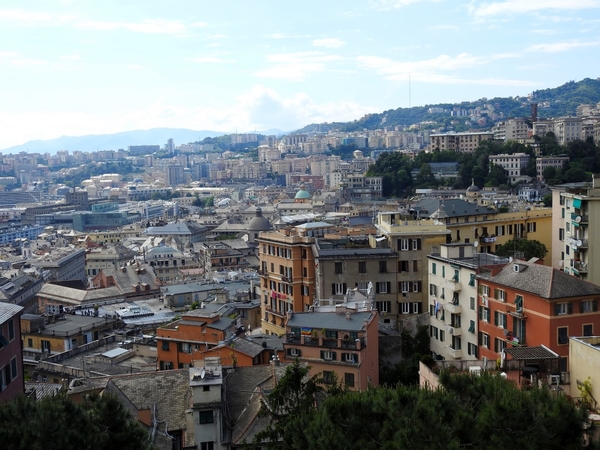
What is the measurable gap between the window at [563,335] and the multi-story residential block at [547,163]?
223ft

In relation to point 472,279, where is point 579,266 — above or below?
below

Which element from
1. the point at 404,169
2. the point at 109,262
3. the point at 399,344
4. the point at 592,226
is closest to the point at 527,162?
the point at 404,169

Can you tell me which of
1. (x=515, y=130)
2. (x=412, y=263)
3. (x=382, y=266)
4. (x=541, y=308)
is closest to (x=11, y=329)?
(x=541, y=308)

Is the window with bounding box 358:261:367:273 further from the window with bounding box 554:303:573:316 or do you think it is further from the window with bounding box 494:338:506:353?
the window with bounding box 554:303:573:316

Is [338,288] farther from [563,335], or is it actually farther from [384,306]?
[563,335]

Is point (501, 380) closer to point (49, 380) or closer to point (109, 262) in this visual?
point (49, 380)

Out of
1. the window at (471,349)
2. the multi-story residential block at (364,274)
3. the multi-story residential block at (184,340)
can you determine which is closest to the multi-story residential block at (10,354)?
the multi-story residential block at (184,340)

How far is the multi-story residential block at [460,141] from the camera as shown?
11856 cm

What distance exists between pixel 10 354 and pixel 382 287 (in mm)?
14432

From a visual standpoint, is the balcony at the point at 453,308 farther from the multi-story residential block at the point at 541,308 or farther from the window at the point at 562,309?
the window at the point at 562,309

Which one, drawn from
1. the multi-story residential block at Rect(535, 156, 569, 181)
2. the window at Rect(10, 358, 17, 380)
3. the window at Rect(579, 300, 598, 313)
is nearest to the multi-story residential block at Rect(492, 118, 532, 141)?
the multi-story residential block at Rect(535, 156, 569, 181)

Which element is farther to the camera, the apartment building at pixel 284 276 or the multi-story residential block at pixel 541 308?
the apartment building at pixel 284 276

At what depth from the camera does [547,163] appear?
87.2 m

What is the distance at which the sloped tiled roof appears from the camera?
20859mm
